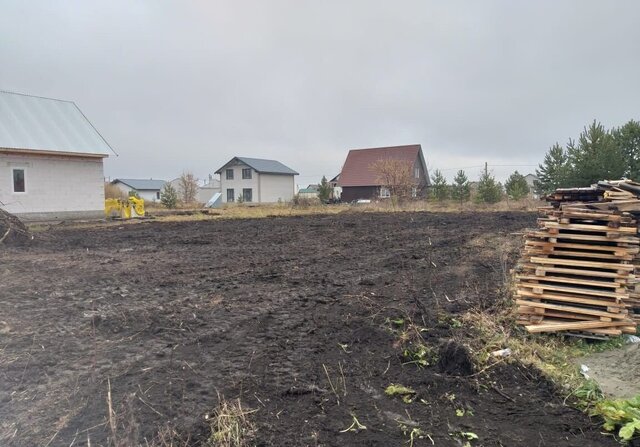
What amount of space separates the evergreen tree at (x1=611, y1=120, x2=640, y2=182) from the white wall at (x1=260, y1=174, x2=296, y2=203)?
33154 millimetres

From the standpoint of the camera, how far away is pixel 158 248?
11.0 m

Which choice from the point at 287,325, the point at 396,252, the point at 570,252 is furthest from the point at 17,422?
the point at 396,252

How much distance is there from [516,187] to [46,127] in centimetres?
3003

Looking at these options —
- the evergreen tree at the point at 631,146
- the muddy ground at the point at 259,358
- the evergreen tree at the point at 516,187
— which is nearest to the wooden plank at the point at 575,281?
the muddy ground at the point at 259,358

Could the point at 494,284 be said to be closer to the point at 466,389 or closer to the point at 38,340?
the point at 466,389

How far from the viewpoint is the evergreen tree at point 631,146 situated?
23.3 m

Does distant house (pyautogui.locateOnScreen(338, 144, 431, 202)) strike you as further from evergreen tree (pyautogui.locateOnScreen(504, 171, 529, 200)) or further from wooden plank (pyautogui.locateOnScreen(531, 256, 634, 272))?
wooden plank (pyautogui.locateOnScreen(531, 256, 634, 272))

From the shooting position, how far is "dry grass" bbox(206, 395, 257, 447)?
2.61 meters

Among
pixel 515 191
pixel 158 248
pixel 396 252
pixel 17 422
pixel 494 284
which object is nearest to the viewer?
pixel 17 422

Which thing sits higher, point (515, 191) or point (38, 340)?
point (515, 191)

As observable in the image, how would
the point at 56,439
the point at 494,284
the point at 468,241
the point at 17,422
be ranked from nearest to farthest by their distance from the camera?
the point at 56,439, the point at 17,422, the point at 494,284, the point at 468,241

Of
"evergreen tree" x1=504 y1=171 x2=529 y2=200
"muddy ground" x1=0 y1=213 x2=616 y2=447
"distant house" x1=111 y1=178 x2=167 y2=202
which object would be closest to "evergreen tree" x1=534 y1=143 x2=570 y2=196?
"evergreen tree" x1=504 y1=171 x2=529 y2=200

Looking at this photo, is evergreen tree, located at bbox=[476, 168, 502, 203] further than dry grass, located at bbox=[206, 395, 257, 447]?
Yes

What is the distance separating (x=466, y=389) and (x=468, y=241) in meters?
8.92
